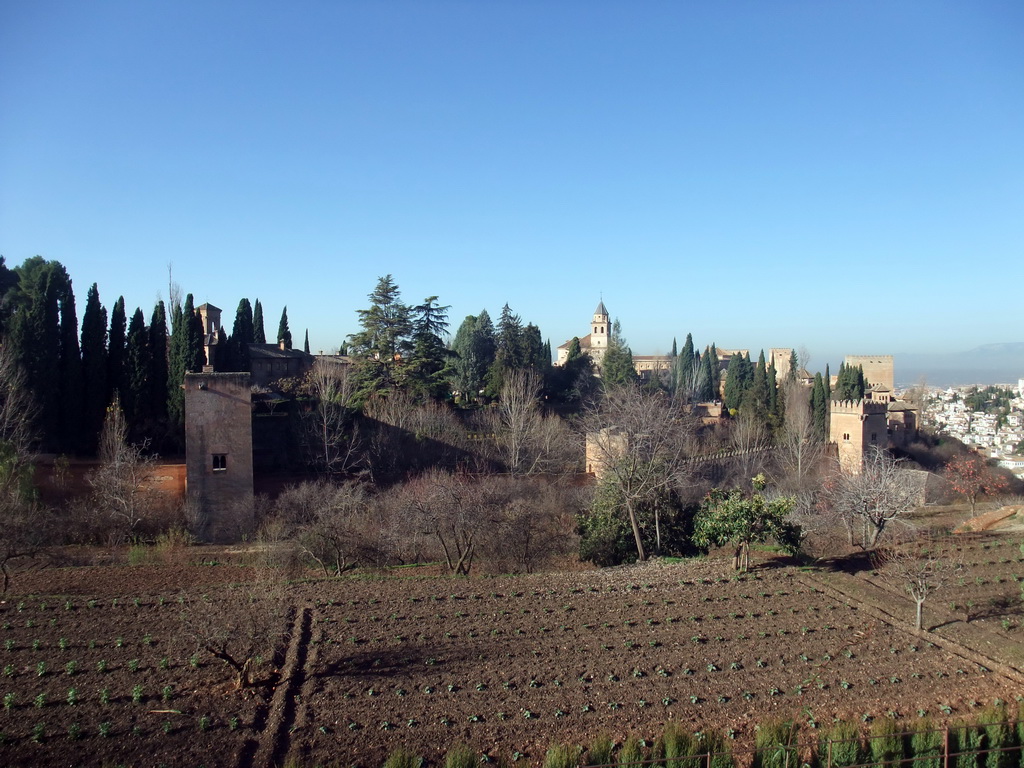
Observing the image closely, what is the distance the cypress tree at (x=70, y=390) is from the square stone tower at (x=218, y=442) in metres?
6.31

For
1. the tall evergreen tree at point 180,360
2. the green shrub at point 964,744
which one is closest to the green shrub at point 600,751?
the green shrub at point 964,744

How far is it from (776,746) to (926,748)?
1747mm

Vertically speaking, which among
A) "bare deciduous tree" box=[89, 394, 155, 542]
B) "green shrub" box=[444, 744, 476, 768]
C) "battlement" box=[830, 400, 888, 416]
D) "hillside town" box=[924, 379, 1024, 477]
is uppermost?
"battlement" box=[830, 400, 888, 416]

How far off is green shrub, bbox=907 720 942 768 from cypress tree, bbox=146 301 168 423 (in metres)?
24.6

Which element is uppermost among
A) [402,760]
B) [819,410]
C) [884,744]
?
[819,410]

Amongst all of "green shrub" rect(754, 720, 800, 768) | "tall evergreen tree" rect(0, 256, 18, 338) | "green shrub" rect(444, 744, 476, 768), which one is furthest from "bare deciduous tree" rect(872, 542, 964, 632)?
"tall evergreen tree" rect(0, 256, 18, 338)

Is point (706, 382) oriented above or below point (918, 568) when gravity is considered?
above

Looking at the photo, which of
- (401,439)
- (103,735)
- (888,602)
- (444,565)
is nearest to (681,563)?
(888,602)

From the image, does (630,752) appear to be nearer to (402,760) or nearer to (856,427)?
(402,760)

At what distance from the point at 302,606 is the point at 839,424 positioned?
31793 mm

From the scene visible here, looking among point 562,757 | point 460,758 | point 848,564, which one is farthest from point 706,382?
point 460,758

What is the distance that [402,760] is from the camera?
7375mm

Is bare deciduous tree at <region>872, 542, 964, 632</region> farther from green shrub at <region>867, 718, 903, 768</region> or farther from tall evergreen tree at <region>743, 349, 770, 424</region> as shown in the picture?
tall evergreen tree at <region>743, 349, 770, 424</region>

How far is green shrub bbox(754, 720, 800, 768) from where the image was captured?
7621 mm
